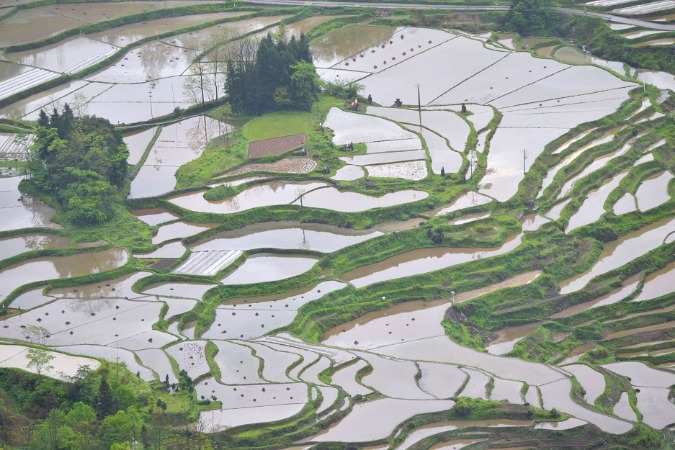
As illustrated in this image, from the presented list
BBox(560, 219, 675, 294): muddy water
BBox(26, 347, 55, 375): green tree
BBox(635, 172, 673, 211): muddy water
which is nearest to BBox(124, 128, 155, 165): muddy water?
BBox(26, 347, 55, 375): green tree

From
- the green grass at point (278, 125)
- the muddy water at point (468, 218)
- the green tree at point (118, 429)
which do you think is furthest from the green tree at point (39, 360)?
the green grass at point (278, 125)

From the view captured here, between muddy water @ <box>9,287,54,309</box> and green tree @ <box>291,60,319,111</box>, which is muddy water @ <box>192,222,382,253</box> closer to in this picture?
muddy water @ <box>9,287,54,309</box>

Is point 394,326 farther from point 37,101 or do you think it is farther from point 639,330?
point 37,101

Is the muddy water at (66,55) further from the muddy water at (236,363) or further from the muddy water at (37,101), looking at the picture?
the muddy water at (236,363)

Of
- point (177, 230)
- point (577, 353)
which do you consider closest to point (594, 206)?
point (577, 353)

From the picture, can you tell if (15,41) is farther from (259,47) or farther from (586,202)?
(586,202)

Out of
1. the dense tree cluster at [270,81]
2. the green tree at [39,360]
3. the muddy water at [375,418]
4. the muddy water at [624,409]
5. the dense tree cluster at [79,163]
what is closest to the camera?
the muddy water at [375,418]
